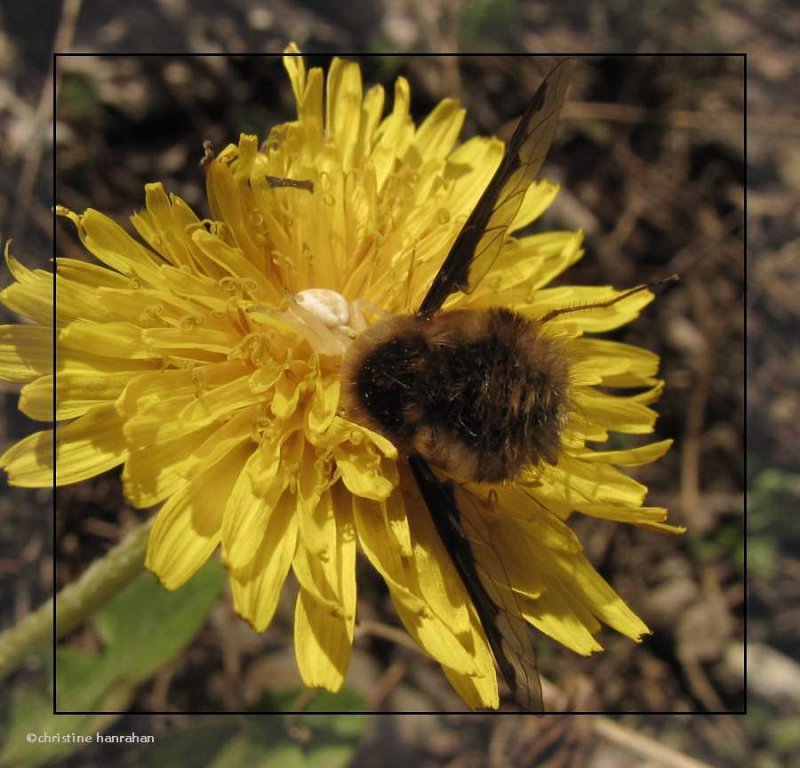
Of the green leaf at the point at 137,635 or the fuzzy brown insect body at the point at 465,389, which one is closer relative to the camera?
the fuzzy brown insect body at the point at 465,389

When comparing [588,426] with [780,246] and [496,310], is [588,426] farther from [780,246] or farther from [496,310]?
[780,246]

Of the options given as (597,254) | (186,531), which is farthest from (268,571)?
(597,254)

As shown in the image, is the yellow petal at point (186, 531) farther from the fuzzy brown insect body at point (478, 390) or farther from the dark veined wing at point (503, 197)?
the dark veined wing at point (503, 197)

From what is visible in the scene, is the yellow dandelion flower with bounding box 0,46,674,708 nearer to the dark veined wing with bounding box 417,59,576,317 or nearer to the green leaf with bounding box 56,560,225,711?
the dark veined wing with bounding box 417,59,576,317

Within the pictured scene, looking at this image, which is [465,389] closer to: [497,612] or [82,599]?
[497,612]

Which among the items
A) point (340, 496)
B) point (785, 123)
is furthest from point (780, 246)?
point (340, 496)

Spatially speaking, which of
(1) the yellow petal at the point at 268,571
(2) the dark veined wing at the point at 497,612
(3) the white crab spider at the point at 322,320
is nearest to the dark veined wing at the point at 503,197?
(3) the white crab spider at the point at 322,320

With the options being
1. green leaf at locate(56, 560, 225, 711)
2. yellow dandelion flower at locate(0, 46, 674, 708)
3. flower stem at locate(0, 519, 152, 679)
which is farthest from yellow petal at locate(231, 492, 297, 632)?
green leaf at locate(56, 560, 225, 711)

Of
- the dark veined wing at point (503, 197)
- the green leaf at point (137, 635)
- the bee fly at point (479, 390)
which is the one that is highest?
the dark veined wing at point (503, 197)
